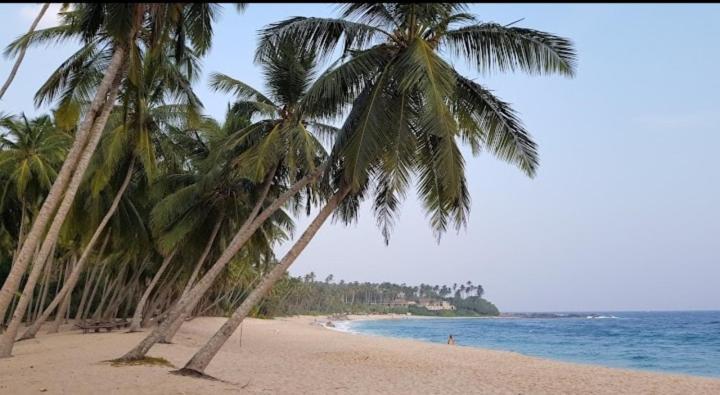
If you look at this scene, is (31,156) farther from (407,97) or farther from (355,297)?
(355,297)

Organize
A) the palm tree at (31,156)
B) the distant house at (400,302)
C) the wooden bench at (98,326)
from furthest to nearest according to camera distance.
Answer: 1. the distant house at (400,302)
2. the wooden bench at (98,326)
3. the palm tree at (31,156)

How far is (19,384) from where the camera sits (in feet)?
27.2

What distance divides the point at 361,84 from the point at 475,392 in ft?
23.1

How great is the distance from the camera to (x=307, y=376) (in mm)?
12852

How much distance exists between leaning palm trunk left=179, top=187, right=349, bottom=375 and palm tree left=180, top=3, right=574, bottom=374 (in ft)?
0.06

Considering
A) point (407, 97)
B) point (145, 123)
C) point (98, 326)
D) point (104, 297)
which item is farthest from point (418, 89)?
point (104, 297)

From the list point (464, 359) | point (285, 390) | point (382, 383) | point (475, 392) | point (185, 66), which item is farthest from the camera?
point (464, 359)

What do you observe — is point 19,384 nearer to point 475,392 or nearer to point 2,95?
point 2,95

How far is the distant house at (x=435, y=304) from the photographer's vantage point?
161525 millimetres

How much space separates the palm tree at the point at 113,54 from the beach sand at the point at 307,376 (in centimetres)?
190

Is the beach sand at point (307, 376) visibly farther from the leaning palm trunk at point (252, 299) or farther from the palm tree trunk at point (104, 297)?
the palm tree trunk at point (104, 297)

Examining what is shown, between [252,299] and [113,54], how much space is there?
4.86m

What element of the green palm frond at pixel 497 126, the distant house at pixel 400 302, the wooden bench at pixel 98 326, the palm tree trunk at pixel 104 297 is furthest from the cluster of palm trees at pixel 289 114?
the distant house at pixel 400 302

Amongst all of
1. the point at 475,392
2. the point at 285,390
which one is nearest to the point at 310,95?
the point at 285,390
